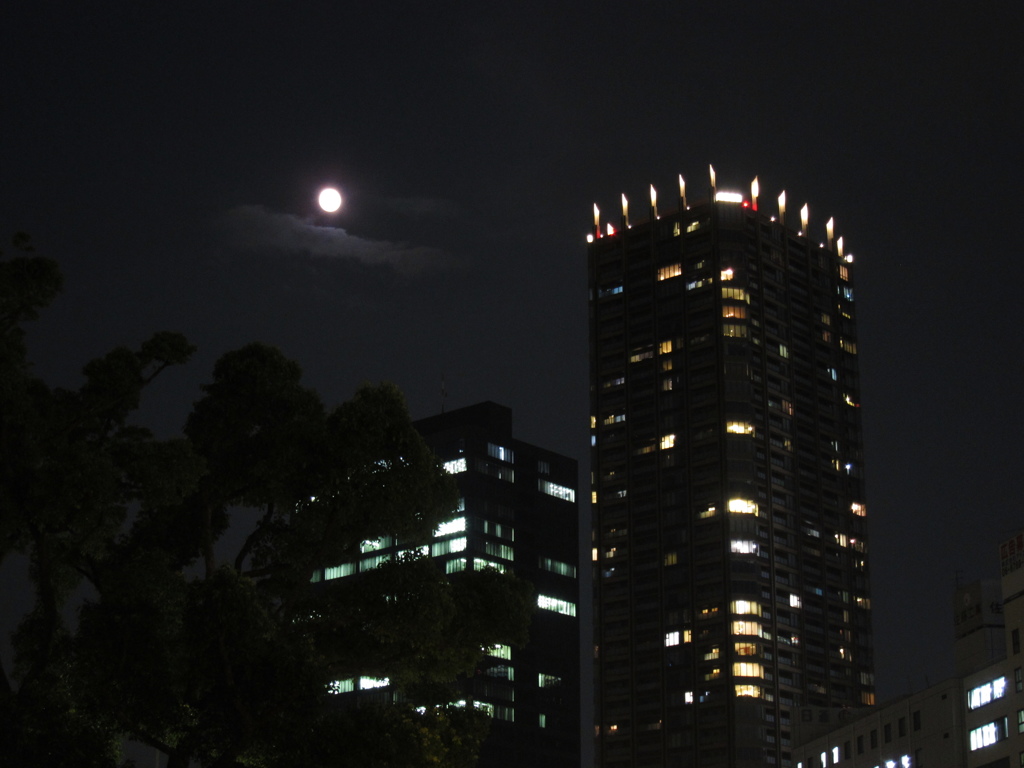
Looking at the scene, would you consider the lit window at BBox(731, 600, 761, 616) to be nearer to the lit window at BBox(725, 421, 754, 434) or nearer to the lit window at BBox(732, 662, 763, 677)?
the lit window at BBox(732, 662, 763, 677)

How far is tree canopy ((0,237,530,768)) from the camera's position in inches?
968

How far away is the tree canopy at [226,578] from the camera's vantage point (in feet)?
80.6

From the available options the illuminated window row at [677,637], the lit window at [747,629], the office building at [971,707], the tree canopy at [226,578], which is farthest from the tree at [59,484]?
the illuminated window row at [677,637]

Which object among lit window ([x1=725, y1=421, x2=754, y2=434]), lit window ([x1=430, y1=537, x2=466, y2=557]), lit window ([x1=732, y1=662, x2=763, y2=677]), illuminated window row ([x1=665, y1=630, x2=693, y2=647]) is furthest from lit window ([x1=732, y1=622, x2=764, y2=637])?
lit window ([x1=430, y1=537, x2=466, y2=557])

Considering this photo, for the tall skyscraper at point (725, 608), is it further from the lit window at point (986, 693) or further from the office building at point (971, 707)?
the lit window at point (986, 693)

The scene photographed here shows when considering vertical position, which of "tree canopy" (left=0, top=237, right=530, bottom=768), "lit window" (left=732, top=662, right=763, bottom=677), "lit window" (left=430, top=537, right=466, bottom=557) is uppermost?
"lit window" (left=430, top=537, right=466, bottom=557)

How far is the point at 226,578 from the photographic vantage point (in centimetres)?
2436

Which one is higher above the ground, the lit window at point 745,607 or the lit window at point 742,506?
the lit window at point 742,506

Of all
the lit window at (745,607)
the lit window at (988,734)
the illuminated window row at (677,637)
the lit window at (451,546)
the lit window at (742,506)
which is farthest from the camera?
the lit window at (451,546)

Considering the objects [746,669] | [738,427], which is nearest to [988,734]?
[746,669]

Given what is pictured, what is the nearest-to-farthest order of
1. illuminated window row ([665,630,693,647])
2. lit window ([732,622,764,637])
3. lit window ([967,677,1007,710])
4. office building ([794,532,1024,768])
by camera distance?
office building ([794,532,1024,768]), lit window ([967,677,1007,710]), lit window ([732,622,764,637]), illuminated window row ([665,630,693,647])

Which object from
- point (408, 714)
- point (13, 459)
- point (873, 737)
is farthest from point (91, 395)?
point (873, 737)

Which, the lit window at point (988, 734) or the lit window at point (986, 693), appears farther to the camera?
the lit window at point (986, 693)

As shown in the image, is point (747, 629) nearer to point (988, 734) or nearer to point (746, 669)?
point (746, 669)
